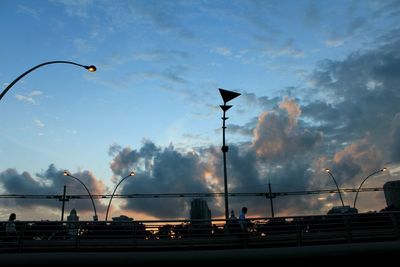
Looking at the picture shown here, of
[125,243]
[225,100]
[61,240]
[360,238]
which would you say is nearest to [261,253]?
[125,243]

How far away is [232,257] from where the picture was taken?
338 inches

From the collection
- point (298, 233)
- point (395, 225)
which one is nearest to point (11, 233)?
point (298, 233)

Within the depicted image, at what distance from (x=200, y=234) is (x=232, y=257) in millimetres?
6030

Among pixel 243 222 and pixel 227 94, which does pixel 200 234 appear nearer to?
pixel 243 222

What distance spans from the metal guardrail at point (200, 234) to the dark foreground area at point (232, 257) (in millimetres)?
5295

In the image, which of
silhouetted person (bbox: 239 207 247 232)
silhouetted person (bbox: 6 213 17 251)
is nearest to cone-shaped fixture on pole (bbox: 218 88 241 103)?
silhouetted person (bbox: 239 207 247 232)

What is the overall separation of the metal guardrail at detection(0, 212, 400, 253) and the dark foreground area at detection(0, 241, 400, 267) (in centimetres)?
529

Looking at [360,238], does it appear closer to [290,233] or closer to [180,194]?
[290,233]

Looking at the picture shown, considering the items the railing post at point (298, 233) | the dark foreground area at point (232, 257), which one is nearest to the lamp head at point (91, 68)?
the dark foreground area at point (232, 257)

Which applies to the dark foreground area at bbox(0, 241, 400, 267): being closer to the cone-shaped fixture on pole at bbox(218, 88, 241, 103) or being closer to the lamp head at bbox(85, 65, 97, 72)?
the lamp head at bbox(85, 65, 97, 72)

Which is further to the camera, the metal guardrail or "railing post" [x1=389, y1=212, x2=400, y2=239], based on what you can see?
"railing post" [x1=389, y1=212, x2=400, y2=239]

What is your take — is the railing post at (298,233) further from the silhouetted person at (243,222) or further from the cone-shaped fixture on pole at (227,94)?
the cone-shaped fixture on pole at (227,94)

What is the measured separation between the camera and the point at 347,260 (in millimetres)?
8805

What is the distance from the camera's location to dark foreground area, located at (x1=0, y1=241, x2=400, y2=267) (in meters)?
8.22
